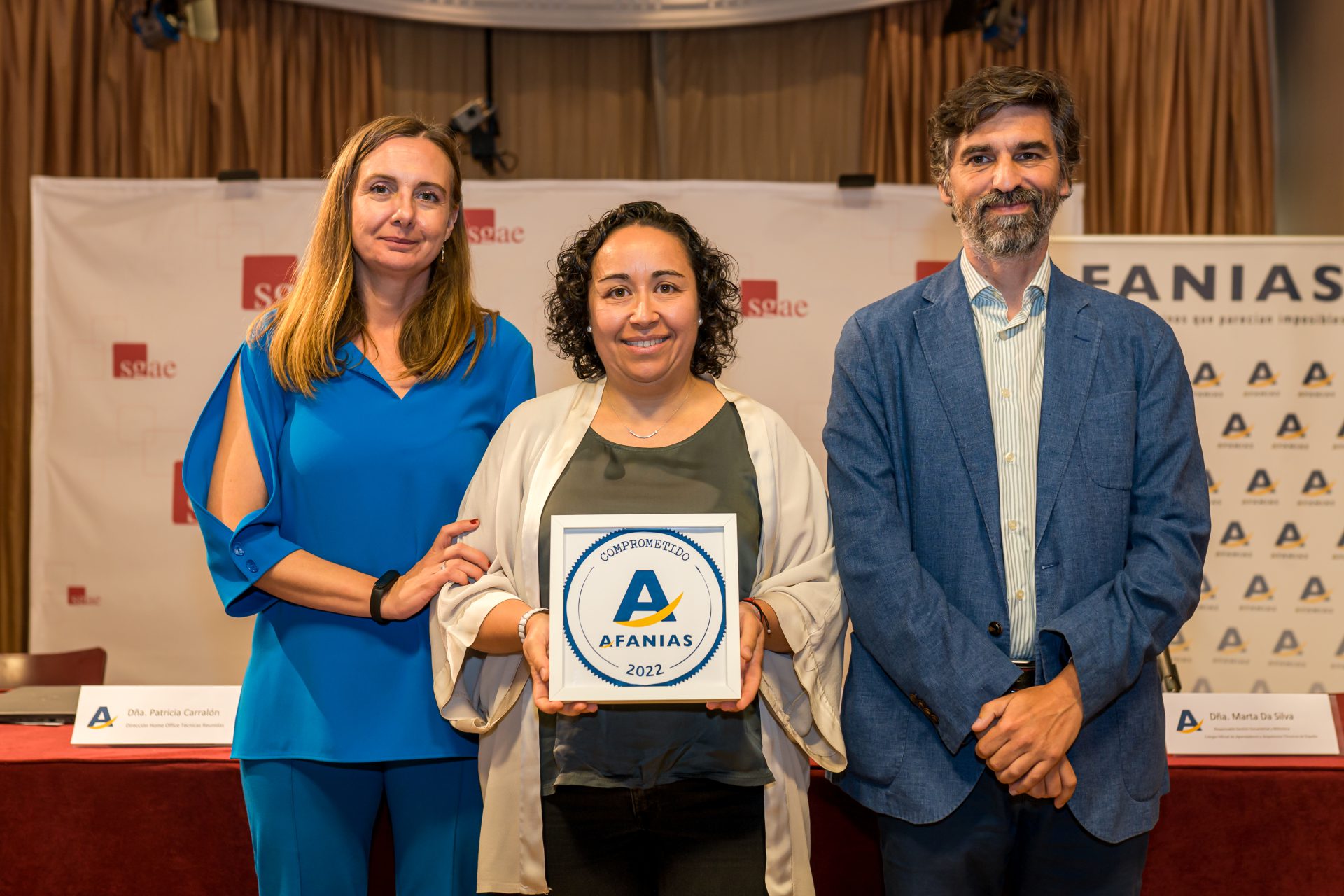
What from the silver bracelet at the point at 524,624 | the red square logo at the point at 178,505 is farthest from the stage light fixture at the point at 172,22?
the silver bracelet at the point at 524,624

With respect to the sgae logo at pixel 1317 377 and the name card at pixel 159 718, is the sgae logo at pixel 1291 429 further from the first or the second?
the name card at pixel 159 718

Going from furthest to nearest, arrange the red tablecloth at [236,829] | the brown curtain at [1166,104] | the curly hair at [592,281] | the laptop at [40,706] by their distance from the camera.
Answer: the brown curtain at [1166,104]
the laptop at [40,706]
the red tablecloth at [236,829]
the curly hair at [592,281]

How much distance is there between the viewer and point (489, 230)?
15.1ft

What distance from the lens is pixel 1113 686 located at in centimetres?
161

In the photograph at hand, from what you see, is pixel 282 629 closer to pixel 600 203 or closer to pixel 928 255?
pixel 600 203

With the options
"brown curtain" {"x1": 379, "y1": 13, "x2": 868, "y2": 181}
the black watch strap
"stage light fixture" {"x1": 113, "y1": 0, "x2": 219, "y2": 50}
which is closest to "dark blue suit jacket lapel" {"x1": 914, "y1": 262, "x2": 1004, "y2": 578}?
the black watch strap

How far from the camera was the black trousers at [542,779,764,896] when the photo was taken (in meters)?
1.63

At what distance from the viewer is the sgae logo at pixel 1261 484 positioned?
14.0 feet

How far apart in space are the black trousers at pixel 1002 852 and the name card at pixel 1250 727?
1.94 ft

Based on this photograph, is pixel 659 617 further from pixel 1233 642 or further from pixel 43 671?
pixel 1233 642

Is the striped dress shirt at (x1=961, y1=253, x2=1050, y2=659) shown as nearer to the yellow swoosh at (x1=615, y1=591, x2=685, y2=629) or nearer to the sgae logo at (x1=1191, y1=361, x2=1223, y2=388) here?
the yellow swoosh at (x1=615, y1=591, x2=685, y2=629)

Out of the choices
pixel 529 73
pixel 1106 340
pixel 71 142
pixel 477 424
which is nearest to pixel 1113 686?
pixel 1106 340

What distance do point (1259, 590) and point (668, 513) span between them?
11.9 feet

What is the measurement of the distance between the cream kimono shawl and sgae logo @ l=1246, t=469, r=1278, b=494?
3.22 m
